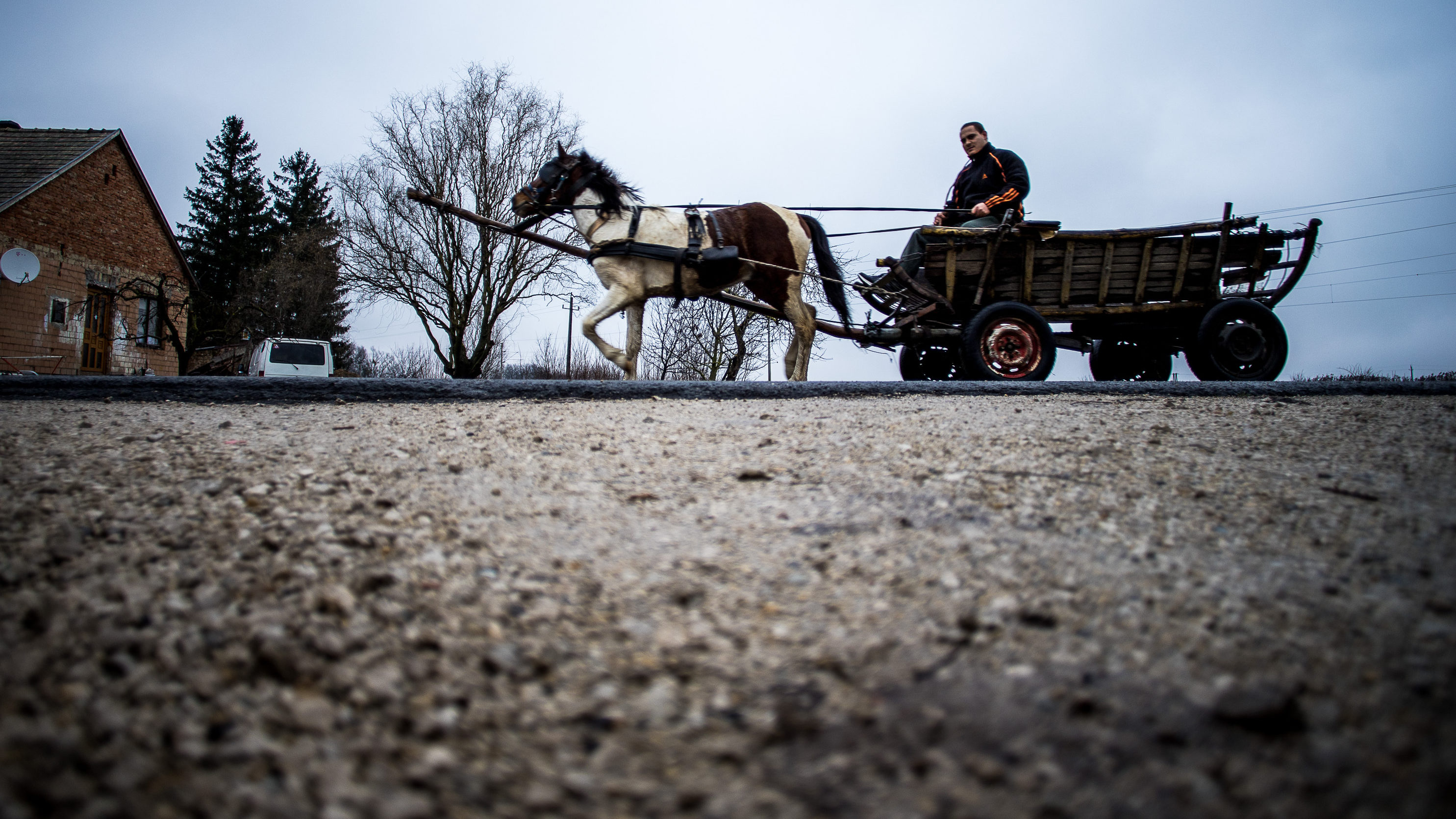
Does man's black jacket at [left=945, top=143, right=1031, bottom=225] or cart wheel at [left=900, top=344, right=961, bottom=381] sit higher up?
man's black jacket at [left=945, top=143, right=1031, bottom=225]

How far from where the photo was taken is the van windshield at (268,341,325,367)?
47.1ft

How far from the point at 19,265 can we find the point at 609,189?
1498 cm

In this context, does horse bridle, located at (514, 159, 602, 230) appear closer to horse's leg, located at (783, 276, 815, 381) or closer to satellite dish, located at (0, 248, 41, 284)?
horse's leg, located at (783, 276, 815, 381)

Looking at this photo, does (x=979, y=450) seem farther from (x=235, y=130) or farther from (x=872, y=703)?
(x=235, y=130)

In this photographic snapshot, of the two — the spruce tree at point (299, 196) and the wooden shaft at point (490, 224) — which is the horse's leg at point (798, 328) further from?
the spruce tree at point (299, 196)

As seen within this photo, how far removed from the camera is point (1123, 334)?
669 centimetres

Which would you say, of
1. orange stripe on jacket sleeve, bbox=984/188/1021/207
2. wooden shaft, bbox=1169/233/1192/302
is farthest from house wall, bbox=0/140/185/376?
wooden shaft, bbox=1169/233/1192/302

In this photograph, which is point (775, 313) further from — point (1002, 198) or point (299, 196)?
point (299, 196)

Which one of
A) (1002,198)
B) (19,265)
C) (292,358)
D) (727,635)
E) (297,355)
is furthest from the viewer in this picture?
(297,355)

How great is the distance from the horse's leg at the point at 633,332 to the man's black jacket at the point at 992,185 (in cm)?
338

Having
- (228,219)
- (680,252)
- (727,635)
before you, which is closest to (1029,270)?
(680,252)

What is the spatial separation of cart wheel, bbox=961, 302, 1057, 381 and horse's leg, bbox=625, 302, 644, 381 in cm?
307

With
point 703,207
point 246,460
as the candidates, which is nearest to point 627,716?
point 246,460

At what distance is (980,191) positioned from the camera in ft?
21.7
